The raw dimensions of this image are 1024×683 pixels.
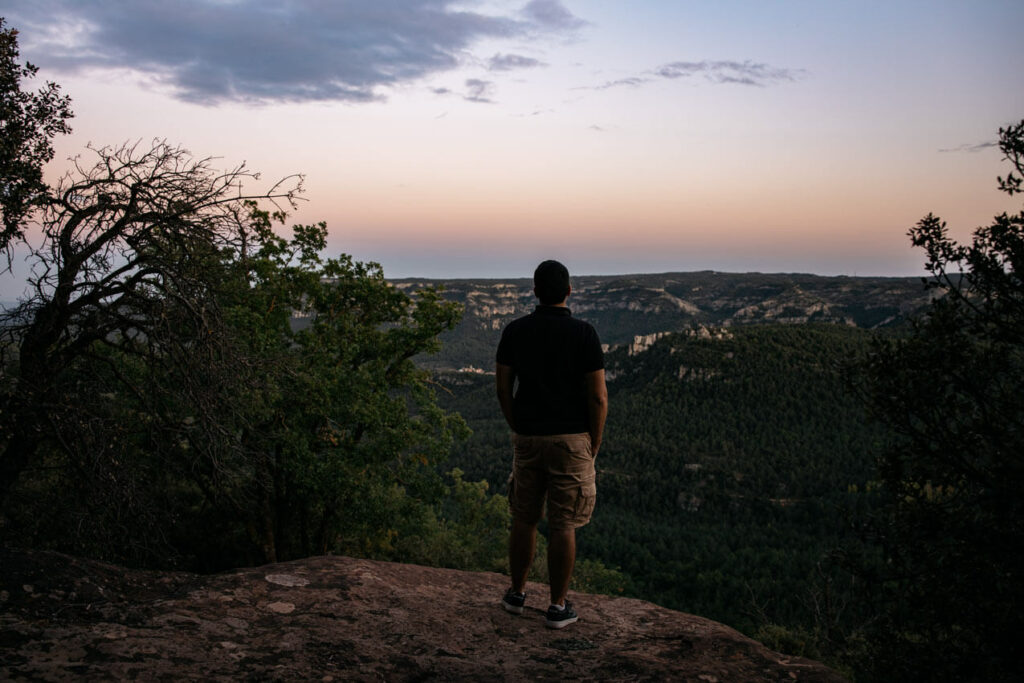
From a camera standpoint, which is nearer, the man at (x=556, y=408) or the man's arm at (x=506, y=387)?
the man at (x=556, y=408)

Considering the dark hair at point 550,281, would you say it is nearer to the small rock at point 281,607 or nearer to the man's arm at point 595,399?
Result: the man's arm at point 595,399

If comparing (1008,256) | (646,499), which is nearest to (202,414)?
(1008,256)

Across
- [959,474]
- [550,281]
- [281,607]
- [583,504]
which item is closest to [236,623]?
[281,607]

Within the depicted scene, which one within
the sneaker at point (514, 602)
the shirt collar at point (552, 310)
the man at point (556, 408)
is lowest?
the sneaker at point (514, 602)

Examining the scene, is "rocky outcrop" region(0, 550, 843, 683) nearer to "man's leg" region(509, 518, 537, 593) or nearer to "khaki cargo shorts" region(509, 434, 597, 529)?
"man's leg" region(509, 518, 537, 593)

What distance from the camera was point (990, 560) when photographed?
660 centimetres

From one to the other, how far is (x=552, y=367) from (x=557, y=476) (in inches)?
32.6

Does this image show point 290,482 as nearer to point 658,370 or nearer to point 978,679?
point 978,679

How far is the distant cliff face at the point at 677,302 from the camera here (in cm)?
13475

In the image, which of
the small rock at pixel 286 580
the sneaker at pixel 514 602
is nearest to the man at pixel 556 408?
the sneaker at pixel 514 602

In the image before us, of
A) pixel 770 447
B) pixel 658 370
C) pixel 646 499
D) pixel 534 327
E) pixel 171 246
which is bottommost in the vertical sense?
pixel 646 499

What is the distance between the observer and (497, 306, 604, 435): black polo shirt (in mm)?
4457

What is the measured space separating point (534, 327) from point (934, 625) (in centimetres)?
627

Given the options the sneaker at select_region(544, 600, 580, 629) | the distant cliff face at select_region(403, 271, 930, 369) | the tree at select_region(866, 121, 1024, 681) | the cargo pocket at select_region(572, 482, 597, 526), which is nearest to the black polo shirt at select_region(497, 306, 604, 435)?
the cargo pocket at select_region(572, 482, 597, 526)
